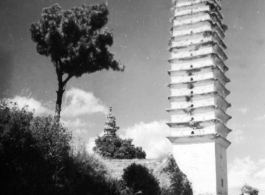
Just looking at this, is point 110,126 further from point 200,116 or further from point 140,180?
point 140,180

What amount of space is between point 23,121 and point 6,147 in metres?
1.46

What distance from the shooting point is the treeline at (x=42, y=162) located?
13.6 meters

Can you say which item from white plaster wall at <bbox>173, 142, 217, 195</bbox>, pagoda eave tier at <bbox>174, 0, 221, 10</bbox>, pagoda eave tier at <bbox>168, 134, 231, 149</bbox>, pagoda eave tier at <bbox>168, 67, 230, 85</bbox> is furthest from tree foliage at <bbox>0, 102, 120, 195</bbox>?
pagoda eave tier at <bbox>174, 0, 221, 10</bbox>

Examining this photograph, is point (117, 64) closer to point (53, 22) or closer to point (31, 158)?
point (53, 22)

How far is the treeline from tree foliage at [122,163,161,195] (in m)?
1.85

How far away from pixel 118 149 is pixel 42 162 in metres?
34.5

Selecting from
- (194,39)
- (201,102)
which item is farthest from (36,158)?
(194,39)

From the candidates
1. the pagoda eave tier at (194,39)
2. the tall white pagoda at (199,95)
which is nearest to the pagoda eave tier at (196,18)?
the tall white pagoda at (199,95)

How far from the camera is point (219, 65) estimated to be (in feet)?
129

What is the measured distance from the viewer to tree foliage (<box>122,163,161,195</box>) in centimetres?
2241

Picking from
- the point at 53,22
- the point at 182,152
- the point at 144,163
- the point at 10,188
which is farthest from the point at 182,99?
the point at 10,188

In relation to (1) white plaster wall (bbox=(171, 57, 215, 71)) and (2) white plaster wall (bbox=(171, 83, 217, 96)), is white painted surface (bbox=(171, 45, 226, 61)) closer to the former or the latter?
(1) white plaster wall (bbox=(171, 57, 215, 71))

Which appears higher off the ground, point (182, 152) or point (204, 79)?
point (204, 79)

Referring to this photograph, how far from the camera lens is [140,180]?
75.2 ft
